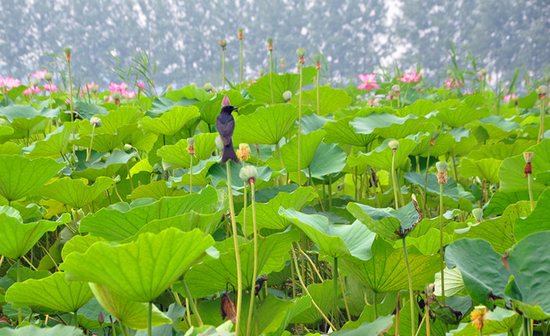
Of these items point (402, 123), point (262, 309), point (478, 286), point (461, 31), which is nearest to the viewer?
point (478, 286)

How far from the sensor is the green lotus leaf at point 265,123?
2.91 ft

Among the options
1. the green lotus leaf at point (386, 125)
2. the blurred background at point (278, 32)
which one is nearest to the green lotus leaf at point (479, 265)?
the green lotus leaf at point (386, 125)

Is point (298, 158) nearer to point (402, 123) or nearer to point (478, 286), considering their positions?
point (402, 123)

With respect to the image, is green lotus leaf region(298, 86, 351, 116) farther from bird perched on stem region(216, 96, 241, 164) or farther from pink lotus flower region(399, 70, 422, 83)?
pink lotus flower region(399, 70, 422, 83)

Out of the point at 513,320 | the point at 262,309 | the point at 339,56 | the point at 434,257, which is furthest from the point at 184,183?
the point at 339,56

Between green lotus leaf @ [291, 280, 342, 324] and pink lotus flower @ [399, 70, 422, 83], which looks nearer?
green lotus leaf @ [291, 280, 342, 324]

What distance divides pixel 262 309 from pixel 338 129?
0.54 m

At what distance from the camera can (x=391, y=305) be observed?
67cm

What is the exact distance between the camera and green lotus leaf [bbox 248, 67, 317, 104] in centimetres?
124

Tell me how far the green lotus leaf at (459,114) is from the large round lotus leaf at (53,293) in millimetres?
1037

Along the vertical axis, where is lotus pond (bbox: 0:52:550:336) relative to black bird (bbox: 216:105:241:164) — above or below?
below

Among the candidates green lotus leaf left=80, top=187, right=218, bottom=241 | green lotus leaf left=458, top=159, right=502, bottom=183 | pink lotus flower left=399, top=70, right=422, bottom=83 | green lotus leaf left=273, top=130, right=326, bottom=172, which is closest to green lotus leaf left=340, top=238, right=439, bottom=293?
green lotus leaf left=80, top=187, right=218, bottom=241

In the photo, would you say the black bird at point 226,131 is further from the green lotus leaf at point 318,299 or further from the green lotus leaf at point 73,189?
the green lotus leaf at point 73,189

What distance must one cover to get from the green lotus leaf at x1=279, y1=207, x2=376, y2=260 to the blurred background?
94.6 feet
